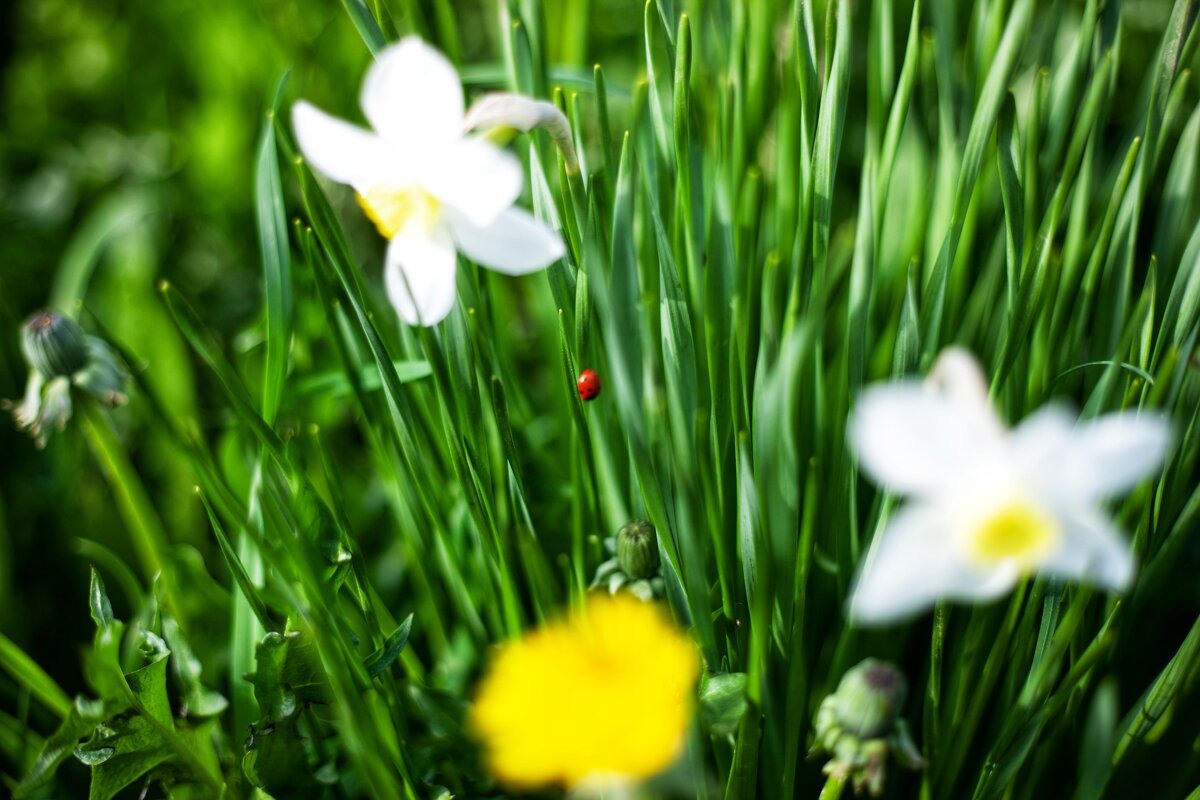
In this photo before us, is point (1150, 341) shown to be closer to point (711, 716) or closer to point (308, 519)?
point (711, 716)

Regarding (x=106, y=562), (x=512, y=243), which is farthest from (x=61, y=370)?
(x=512, y=243)

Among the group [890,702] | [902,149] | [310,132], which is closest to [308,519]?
[310,132]

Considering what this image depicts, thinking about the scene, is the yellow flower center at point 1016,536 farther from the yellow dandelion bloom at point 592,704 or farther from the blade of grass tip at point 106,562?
the blade of grass tip at point 106,562

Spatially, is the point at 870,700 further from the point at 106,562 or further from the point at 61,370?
the point at 106,562

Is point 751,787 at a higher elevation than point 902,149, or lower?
lower

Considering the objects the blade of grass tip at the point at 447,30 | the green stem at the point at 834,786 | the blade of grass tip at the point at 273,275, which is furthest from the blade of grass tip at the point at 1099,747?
the blade of grass tip at the point at 447,30
